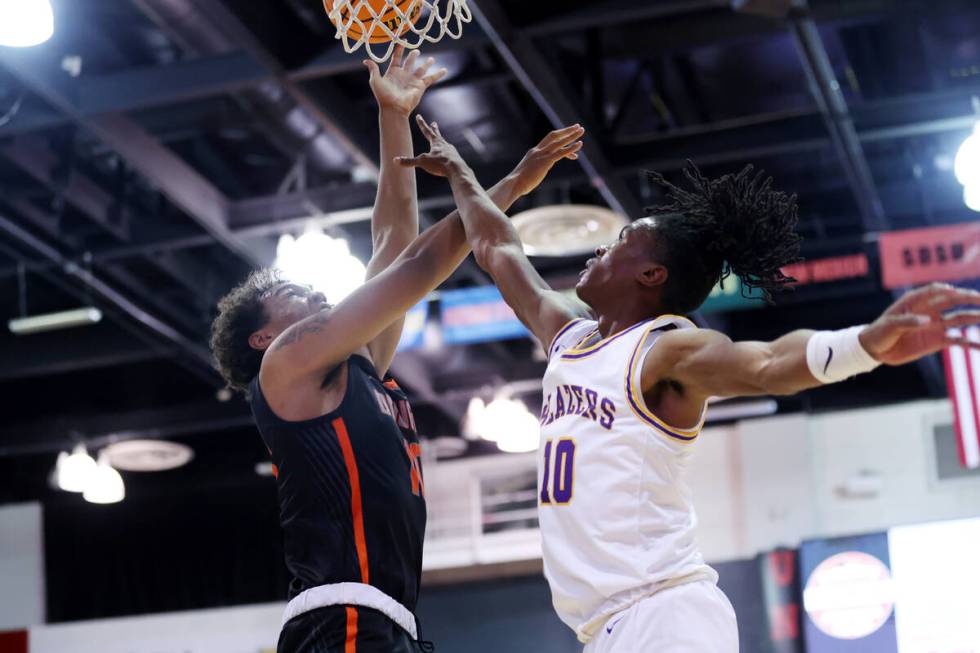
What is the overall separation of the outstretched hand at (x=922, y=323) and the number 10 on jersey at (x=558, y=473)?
937 millimetres

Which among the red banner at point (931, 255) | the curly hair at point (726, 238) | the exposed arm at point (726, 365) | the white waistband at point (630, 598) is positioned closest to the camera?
the exposed arm at point (726, 365)

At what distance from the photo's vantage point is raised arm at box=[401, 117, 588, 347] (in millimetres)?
3820

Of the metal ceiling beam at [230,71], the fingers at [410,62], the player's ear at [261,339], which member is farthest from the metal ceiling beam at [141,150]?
the player's ear at [261,339]

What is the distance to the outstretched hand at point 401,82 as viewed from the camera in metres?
4.26

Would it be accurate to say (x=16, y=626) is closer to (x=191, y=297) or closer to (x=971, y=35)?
(x=191, y=297)

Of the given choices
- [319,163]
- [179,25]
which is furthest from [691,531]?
[319,163]

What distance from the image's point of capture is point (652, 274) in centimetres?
354

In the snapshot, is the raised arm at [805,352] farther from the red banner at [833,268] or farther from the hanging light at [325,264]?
the red banner at [833,268]

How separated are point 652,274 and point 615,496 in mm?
623

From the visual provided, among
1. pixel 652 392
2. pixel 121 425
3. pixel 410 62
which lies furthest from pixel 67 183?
pixel 652 392

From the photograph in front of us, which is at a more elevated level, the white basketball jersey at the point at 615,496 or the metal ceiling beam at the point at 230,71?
the metal ceiling beam at the point at 230,71

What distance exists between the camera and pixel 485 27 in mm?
6930

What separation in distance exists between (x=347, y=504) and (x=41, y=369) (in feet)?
29.6

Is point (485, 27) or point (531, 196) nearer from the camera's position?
point (485, 27)
